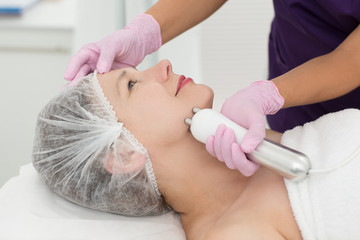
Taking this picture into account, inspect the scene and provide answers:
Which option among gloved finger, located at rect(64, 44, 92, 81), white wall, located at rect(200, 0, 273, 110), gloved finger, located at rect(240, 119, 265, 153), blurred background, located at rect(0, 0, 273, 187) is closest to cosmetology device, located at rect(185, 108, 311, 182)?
gloved finger, located at rect(240, 119, 265, 153)

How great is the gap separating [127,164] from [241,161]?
0.32 m

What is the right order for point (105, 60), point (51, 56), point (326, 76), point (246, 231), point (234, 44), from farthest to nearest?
point (234, 44)
point (51, 56)
point (105, 60)
point (326, 76)
point (246, 231)

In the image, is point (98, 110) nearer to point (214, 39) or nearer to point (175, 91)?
point (175, 91)

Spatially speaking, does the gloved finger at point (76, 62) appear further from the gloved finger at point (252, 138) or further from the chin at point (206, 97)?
the gloved finger at point (252, 138)

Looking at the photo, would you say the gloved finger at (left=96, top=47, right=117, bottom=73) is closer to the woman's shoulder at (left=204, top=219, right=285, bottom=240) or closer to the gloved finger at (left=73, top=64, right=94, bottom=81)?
the gloved finger at (left=73, top=64, right=94, bottom=81)

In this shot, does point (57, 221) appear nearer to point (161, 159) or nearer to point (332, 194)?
point (161, 159)

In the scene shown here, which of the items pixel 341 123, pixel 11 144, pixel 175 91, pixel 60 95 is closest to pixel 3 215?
pixel 60 95

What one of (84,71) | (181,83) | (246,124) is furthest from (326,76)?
(84,71)

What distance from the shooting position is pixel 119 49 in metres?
1.46

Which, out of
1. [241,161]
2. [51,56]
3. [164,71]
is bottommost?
[51,56]

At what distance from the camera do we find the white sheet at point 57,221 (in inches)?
48.1

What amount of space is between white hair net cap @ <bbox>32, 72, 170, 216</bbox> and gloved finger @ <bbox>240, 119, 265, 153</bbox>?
1.04ft

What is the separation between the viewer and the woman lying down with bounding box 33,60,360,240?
1187 millimetres

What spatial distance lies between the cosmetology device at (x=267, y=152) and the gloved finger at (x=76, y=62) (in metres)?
0.43
